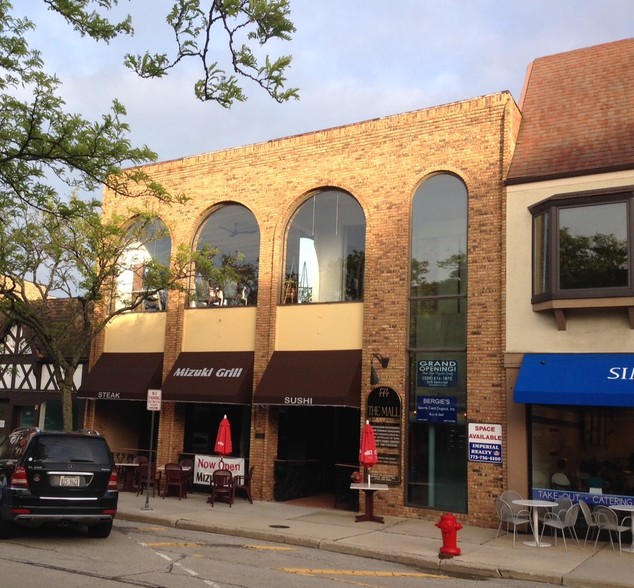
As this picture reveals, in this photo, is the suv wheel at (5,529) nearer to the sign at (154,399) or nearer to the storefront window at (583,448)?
the sign at (154,399)

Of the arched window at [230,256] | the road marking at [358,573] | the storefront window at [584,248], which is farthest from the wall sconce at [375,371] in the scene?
the road marking at [358,573]

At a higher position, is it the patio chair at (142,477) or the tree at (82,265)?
the tree at (82,265)

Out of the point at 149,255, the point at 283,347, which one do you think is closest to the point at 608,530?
the point at 283,347

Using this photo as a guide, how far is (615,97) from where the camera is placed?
15.5m

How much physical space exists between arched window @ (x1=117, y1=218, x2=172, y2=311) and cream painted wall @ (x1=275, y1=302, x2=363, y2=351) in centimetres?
436

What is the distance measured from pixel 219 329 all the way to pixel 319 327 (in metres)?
3.18

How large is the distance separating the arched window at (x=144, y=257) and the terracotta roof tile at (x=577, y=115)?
10054 mm

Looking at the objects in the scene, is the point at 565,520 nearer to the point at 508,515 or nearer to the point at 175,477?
the point at 508,515

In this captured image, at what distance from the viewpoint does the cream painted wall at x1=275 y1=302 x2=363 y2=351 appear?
17141 millimetres

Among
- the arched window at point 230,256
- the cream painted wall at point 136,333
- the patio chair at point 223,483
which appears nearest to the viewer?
the patio chair at point 223,483

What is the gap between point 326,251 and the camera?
18.2 m

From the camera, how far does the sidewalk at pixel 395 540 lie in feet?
35.3

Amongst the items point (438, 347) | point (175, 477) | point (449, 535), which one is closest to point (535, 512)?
point (449, 535)

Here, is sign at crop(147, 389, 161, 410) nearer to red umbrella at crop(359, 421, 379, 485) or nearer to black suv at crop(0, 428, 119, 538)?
black suv at crop(0, 428, 119, 538)
